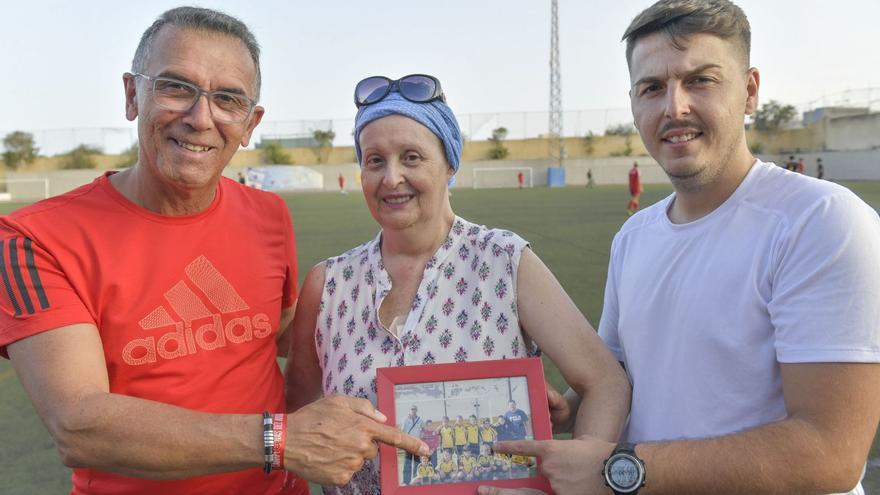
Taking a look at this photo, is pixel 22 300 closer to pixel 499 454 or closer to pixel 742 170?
pixel 499 454

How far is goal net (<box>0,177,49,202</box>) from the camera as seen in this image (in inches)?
2271

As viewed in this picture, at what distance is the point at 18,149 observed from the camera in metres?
66.4

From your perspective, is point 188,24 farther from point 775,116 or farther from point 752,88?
point 775,116

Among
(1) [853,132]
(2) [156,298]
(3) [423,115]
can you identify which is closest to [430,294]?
(3) [423,115]

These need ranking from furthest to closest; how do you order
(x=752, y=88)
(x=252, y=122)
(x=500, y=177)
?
1. (x=500, y=177)
2. (x=252, y=122)
3. (x=752, y=88)

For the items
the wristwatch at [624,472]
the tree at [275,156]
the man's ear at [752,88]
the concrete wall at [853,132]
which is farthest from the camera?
the tree at [275,156]

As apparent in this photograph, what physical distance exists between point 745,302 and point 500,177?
203 feet

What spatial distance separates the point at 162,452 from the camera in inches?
78.9

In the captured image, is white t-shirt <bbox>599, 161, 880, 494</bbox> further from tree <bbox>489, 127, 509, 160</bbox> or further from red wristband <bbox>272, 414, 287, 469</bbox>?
tree <bbox>489, 127, 509, 160</bbox>

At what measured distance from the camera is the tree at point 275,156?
67.8m

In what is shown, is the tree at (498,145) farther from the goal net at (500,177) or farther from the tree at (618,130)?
the tree at (618,130)

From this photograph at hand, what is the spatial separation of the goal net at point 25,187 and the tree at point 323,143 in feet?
82.0

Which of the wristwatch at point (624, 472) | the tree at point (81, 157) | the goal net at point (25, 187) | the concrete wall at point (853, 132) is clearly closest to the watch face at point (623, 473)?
the wristwatch at point (624, 472)

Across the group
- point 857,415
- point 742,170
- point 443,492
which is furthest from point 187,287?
point 857,415
